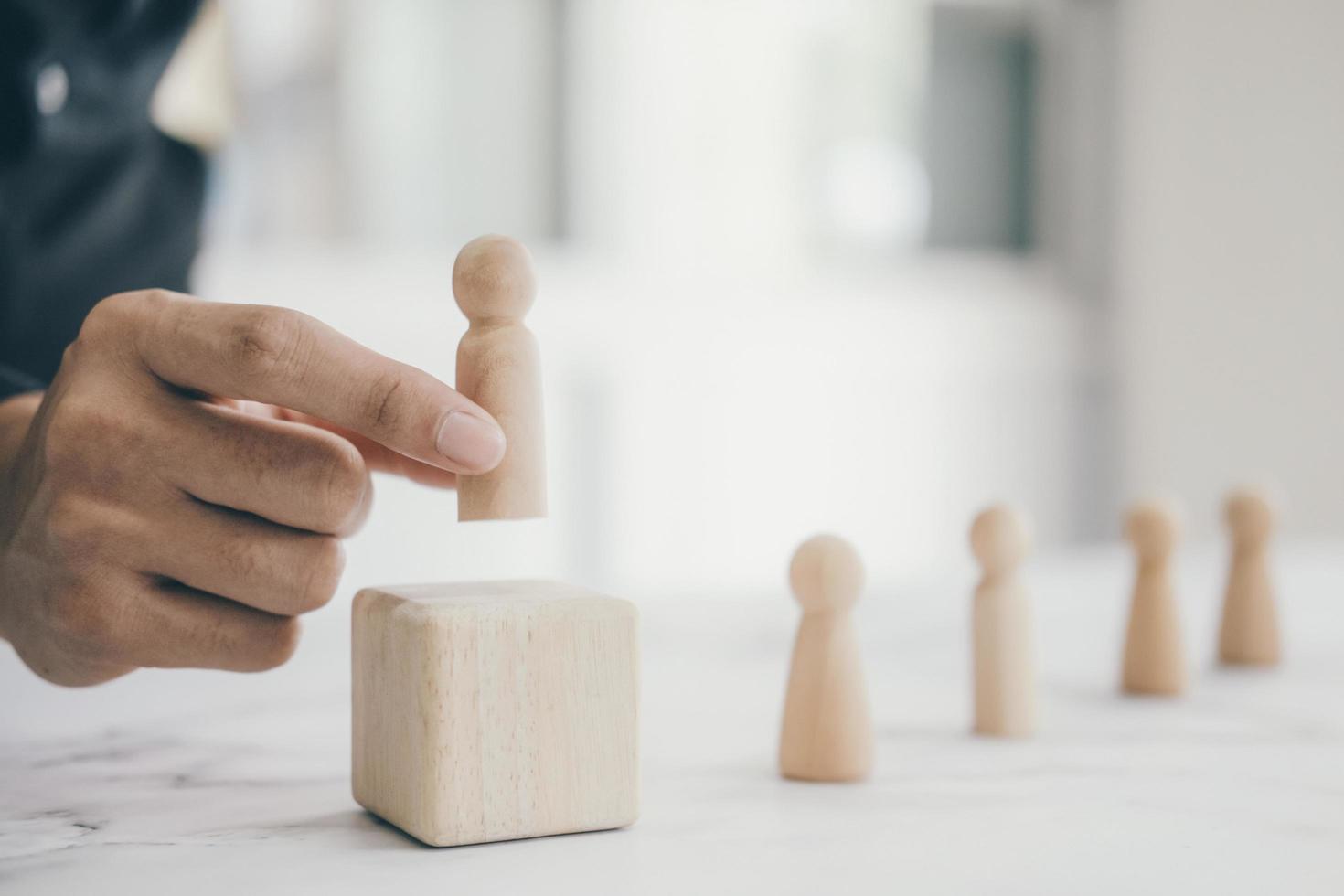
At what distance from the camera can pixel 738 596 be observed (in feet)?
5.02

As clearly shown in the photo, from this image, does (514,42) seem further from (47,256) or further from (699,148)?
(47,256)

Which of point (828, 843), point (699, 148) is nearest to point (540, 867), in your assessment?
point (828, 843)

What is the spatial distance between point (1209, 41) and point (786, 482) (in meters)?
1.58

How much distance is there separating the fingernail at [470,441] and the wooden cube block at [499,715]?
71 mm

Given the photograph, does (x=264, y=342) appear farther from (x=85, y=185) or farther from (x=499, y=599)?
(x=85, y=185)

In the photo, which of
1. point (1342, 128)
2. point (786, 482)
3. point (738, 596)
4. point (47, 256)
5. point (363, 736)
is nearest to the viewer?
point (363, 736)

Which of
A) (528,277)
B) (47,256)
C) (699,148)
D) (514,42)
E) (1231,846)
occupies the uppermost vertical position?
(514,42)

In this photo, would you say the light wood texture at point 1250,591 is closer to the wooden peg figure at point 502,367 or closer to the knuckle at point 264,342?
the wooden peg figure at point 502,367

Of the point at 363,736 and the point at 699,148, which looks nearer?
the point at 363,736

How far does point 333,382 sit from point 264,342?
1.5 inches

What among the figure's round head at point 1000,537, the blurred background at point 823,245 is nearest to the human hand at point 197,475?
the figure's round head at point 1000,537

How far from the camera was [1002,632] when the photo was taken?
0.91m

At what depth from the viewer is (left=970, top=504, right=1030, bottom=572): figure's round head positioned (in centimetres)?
91

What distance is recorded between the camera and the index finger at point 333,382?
660 mm
